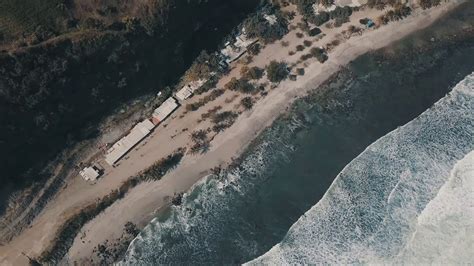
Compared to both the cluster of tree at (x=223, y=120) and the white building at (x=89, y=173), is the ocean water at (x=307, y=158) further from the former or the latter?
the white building at (x=89, y=173)

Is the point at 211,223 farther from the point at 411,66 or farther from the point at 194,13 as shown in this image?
the point at 411,66

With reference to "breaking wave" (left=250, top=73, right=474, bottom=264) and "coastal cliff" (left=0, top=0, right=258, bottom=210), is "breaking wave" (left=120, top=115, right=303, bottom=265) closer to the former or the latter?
"breaking wave" (left=250, top=73, right=474, bottom=264)

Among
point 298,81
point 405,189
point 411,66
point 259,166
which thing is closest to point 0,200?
point 259,166

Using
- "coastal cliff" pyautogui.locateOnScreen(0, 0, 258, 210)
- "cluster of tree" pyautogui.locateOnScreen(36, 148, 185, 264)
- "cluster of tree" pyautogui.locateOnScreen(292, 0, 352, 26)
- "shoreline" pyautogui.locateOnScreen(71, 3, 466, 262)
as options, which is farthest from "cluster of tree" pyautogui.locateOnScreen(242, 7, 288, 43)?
"cluster of tree" pyautogui.locateOnScreen(36, 148, 185, 264)

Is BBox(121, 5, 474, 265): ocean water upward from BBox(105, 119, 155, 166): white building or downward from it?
downward

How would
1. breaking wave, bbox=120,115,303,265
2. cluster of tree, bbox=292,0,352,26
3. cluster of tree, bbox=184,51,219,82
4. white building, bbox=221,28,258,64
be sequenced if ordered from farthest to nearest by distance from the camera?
cluster of tree, bbox=292,0,352,26, white building, bbox=221,28,258,64, cluster of tree, bbox=184,51,219,82, breaking wave, bbox=120,115,303,265

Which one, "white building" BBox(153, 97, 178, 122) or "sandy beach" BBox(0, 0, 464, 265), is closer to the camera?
"sandy beach" BBox(0, 0, 464, 265)

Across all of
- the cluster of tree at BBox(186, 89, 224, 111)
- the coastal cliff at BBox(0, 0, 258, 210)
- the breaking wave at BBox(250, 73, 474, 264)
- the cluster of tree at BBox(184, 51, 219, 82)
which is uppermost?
the coastal cliff at BBox(0, 0, 258, 210)

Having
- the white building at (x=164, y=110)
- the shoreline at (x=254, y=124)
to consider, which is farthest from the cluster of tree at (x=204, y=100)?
the shoreline at (x=254, y=124)
